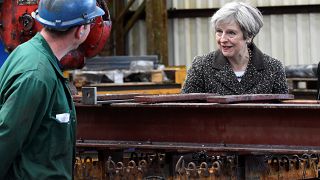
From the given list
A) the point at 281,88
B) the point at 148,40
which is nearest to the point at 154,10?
the point at 148,40

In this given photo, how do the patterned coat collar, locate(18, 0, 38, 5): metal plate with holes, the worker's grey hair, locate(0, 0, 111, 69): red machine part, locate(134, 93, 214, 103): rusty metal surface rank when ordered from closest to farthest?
locate(134, 93, 214, 103): rusty metal surface < the worker's grey hair < the patterned coat collar < locate(0, 0, 111, 69): red machine part < locate(18, 0, 38, 5): metal plate with holes

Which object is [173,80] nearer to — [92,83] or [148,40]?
[92,83]

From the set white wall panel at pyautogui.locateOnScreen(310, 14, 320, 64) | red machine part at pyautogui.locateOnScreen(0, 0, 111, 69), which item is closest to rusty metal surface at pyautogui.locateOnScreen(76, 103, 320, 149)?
red machine part at pyautogui.locateOnScreen(0, 0, 111, 69)

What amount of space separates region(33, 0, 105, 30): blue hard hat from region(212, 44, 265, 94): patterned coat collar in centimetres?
117

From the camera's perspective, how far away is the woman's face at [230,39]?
3.78 meters

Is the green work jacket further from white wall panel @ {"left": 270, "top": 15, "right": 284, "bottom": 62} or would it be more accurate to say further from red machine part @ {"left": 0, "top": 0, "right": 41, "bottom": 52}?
white wall panel @ {"left": 270, "top": 15, "right": 284, "bottom": 62}

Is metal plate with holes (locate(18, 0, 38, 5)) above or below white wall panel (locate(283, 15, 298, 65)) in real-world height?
above

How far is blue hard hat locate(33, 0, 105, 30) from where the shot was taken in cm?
272

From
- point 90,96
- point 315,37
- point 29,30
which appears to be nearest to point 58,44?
point 90,96

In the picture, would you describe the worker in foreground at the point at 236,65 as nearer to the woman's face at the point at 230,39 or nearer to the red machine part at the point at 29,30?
the woman's face at the point at 230,39

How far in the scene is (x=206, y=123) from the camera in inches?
131

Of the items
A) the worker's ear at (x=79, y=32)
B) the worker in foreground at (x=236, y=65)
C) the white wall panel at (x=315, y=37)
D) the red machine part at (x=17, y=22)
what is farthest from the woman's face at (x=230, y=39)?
the white wall panel at (x=315, y=37)

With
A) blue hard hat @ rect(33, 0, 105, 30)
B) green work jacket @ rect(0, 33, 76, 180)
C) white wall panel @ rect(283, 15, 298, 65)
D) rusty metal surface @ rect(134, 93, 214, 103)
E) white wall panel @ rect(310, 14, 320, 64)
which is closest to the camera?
green work jacket @ rect(0, 33, 76, 180)

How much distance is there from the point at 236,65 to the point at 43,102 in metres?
1.58
